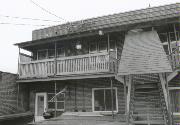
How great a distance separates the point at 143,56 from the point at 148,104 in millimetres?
2742

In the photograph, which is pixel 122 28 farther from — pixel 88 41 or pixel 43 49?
pixel 43 49

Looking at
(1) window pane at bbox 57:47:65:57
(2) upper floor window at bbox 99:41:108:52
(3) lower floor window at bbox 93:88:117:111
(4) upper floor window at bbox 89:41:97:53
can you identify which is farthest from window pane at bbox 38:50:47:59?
(3) lower floor window at bbox 93:88:117:111

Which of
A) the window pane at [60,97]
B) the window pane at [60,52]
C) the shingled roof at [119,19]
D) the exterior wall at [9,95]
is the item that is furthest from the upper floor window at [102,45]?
the exterior wall at [9,95]

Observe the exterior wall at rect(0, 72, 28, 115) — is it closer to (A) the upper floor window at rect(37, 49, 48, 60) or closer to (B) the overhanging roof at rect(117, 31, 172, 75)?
(A) the upper floor window at rect(37, 49, 48, 60)

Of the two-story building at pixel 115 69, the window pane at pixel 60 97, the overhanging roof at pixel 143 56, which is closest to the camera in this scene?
the overhanging roof at pixel 143 56

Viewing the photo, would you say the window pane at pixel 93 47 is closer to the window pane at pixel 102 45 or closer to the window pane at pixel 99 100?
the window pane at pixel 102 45

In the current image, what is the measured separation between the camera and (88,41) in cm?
1447

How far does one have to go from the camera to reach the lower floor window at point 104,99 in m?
12.9

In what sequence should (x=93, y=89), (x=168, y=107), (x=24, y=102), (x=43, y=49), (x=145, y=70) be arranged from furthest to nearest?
(x=43, y=49) → (x=24, y=102) → (x=93, y=89) → (x=145, y=70) → (x=168, y=107)

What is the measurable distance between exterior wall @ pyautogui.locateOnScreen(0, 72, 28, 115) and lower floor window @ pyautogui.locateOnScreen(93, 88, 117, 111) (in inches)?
213

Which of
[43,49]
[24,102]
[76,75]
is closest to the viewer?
[76,75]

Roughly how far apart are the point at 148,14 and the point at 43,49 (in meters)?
8.64

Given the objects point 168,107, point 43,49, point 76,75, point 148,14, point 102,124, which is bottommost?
point 102,124

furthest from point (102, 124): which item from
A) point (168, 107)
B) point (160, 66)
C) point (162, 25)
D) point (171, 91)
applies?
point (162, 25)
